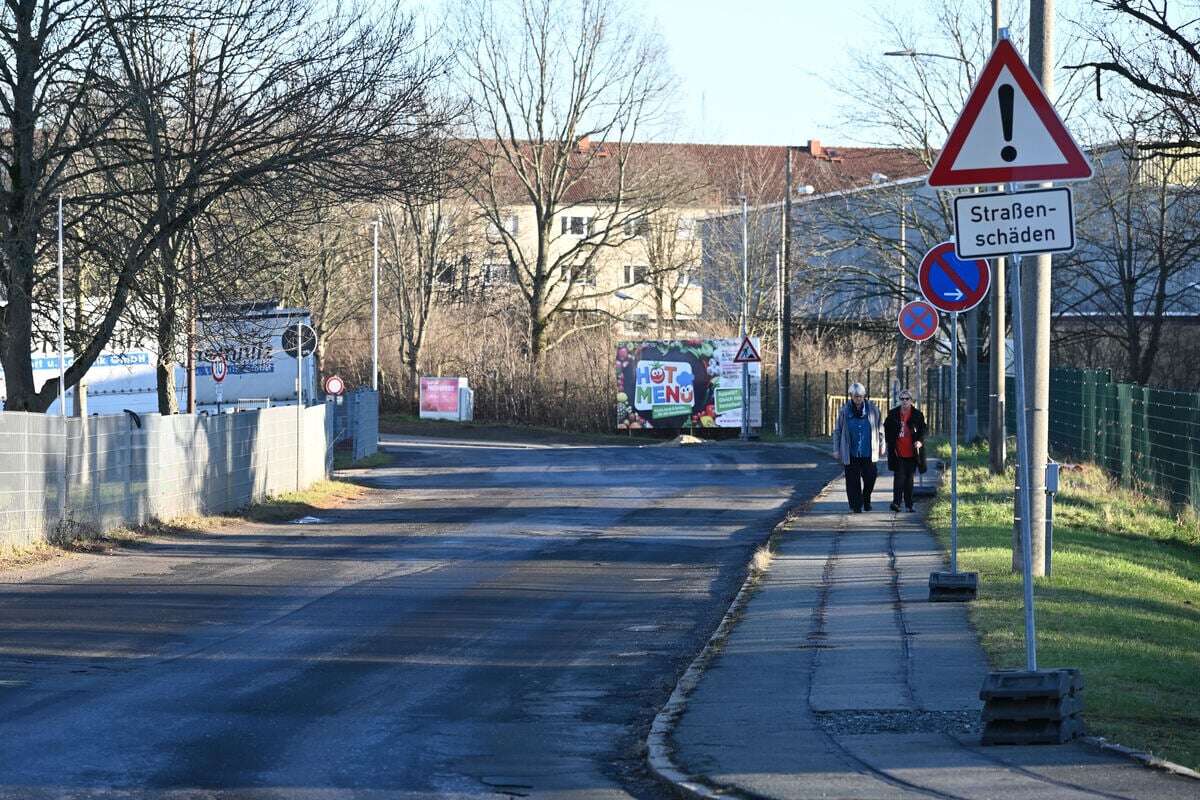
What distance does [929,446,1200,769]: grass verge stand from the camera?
8.22m

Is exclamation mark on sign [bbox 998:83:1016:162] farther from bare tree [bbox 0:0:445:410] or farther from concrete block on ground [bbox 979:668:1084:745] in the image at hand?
bare tree [bbox 0:0:445:410]

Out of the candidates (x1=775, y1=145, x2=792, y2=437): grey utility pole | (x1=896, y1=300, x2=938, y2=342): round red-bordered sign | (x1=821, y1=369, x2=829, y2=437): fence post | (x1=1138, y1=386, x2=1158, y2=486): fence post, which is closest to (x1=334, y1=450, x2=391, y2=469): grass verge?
(x1=775, y1=145, x2=792, y2=437): grey utility pole

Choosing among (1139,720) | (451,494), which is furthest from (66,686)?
(451,494)

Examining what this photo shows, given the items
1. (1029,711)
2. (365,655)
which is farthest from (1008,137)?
(365,655)

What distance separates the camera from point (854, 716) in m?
8.13

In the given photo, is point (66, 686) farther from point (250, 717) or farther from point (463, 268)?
point (463, 268)

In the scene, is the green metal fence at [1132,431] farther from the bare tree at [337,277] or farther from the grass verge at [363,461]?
the bare tree at [337,277]

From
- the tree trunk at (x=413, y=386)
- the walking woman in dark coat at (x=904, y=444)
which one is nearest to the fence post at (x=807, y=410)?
the tree trunk at (x=413, y=386)

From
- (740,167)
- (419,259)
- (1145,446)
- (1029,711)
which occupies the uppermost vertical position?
(740,167)

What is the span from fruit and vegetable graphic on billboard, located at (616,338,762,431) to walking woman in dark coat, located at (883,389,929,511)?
100ft

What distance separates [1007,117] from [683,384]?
149ft

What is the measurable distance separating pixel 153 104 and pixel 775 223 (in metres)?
58.8

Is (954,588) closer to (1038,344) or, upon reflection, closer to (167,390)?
(1038,344)

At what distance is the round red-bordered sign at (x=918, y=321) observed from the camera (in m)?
19.3
